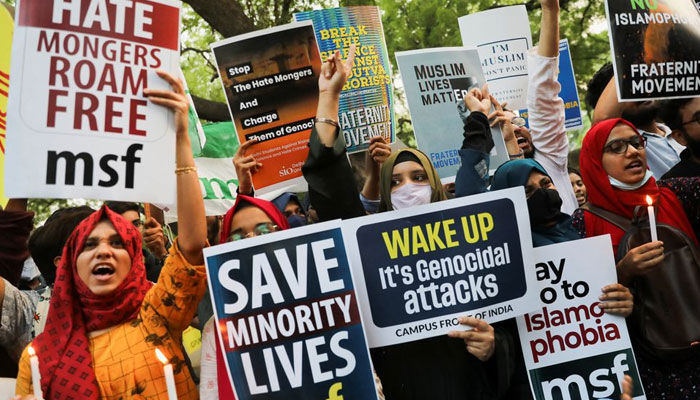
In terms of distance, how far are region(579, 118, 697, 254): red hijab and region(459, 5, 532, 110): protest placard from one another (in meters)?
2.64

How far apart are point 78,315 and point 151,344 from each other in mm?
322

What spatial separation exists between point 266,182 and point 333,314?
63.5 inches

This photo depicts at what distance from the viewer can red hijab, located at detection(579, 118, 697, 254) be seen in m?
4.03

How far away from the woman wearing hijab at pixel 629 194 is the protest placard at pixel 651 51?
0.86 ft

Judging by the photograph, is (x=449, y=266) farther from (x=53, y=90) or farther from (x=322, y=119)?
(x=53, y=90)

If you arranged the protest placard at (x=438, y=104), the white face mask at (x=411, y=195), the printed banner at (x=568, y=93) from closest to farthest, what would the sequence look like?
the white face mask at (x=411, y=195)
the protest placard at (x=438, y=104)
the printed banner at (x=568, y=93)

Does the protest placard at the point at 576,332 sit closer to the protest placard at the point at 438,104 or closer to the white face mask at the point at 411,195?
the white face mask at the point at 411,195

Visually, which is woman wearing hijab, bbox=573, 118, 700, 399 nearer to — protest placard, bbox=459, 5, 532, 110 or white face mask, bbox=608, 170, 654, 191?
white face mask, bbox=608, 170, 654, 191

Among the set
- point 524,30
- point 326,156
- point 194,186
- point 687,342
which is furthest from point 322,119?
point 524,30

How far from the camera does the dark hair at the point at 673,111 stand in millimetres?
4668

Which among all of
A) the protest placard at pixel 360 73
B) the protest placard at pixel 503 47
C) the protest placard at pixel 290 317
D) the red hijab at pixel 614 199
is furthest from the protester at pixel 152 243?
the protest placard at pixel 503 47

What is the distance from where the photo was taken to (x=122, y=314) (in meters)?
3.60

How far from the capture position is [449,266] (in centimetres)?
361

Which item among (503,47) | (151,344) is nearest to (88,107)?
(151,344)
